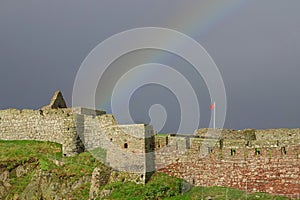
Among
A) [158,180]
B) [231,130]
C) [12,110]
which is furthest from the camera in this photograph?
[12,110]

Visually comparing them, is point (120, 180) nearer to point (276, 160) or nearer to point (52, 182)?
point (52, 182)

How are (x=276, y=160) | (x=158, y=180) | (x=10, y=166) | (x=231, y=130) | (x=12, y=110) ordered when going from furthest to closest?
(x=12, y=110)
(x=231, y=130)
(x=10, y=166)
(x=158, y=180)
(x=276, y=160)

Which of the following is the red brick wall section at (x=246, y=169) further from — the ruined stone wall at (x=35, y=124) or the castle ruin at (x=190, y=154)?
the ruined stone wall at (x=35, y=124)

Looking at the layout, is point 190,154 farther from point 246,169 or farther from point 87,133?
point 87,133

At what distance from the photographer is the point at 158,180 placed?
3300 cm

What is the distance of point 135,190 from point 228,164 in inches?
272

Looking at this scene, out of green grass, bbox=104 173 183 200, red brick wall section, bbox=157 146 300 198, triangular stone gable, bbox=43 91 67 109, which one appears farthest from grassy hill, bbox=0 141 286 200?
triangular stone gable, bbox=43 91 67 109

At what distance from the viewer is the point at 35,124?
44.5 meters

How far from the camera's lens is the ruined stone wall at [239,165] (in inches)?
1206

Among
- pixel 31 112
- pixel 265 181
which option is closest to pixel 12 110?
pixel 31 112

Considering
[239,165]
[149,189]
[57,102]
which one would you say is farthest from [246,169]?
[57,102]

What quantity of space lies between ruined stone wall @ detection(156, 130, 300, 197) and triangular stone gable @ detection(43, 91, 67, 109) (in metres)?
17.9

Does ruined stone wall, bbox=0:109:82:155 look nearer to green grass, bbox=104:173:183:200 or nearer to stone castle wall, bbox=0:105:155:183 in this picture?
stone castle wall, bbox=0:105:155:183

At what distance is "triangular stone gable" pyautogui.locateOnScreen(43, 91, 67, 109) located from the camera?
4834 cm
